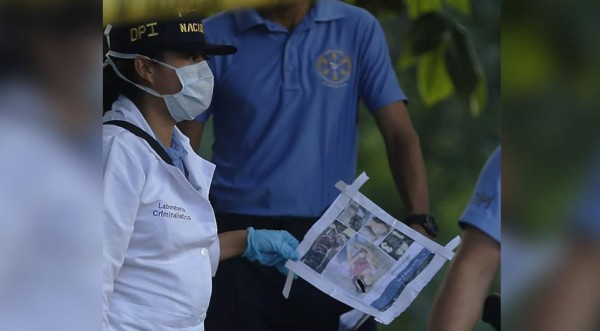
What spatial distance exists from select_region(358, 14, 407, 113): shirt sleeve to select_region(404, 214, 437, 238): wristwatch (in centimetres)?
32

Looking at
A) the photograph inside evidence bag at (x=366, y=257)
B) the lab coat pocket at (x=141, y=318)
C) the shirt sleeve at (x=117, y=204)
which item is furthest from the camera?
the photograph inside evidence bag at (x=366, y=257)

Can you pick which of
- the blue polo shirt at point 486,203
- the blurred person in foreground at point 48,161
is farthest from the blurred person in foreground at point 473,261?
the blurred person in foreground at point 48,161

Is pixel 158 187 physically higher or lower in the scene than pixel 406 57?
lower

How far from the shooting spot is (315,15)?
3.32 m

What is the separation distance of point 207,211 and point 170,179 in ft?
0.46

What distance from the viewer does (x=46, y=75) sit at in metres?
2.12

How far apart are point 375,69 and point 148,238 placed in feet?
2.83

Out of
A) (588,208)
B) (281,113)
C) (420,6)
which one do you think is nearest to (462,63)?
(420,6)

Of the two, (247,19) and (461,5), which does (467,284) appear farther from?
(247,19)

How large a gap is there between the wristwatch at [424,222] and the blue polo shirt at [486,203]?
0.08 metres

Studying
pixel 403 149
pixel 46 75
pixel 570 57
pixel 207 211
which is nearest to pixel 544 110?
pixel 570 57

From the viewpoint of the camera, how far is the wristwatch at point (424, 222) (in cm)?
339

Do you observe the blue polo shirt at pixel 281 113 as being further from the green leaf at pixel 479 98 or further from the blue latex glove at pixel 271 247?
the green leaf at pixel 479 98

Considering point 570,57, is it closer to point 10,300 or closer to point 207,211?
point 207,211
